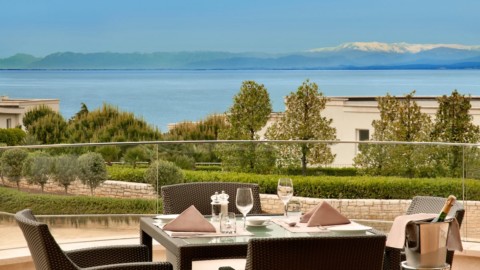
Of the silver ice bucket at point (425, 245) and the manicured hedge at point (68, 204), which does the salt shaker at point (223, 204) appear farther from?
the manicured hedge at point (68, 204)

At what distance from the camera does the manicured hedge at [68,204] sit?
6.59 metres

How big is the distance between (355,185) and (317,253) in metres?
3.39

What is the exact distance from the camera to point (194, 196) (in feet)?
17.7

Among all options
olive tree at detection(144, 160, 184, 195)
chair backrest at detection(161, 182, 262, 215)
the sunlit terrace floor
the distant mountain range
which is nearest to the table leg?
chair backrest at detection(161, 182, 262, 215)

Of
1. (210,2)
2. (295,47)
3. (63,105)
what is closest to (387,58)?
(295,47)

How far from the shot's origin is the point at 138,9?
62.7 m

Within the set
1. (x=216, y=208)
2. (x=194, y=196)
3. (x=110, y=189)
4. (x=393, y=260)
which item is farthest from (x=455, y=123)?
(x=216, y=208)

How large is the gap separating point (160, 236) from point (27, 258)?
2.42 metres

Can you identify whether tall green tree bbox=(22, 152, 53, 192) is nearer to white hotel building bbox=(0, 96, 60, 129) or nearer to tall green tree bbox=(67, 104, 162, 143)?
tall green tree bbox=(67, 104, 162, 143)

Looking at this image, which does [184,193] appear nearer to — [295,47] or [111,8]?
[295,47]

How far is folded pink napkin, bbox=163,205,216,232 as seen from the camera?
14.1 ft

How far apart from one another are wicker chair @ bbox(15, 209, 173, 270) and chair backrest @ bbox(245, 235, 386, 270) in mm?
758

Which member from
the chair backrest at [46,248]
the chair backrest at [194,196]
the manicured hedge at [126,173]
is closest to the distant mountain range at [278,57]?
the manicured hedge at [126,173]

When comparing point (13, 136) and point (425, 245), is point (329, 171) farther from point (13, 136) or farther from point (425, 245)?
point (13, 136)
